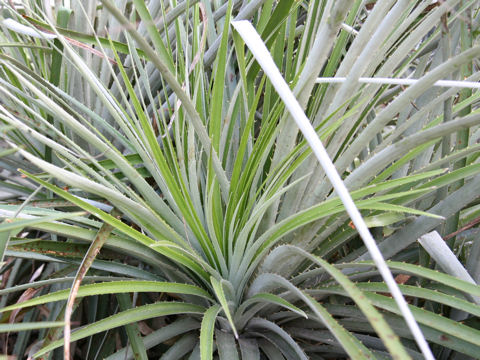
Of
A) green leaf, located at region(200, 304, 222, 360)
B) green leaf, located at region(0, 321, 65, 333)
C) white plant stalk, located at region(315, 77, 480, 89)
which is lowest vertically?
green leaf, located at region(0, 321, 65, 333)

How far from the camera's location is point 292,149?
52 cm

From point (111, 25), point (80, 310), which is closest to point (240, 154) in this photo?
point (80, 310)

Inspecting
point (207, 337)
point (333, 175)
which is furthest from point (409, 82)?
point (207, 337)

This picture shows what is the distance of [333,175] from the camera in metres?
0.30

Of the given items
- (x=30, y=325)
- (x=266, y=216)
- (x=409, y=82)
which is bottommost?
(x=30, y=325)

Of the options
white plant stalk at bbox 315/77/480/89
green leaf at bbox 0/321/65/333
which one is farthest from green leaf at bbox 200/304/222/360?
white plant stalk at bbox 315/77/480/89

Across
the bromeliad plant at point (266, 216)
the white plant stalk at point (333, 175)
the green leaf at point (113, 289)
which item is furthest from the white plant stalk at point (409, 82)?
the green leaf at point (113, 289)

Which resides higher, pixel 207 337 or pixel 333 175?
pixel 333 175

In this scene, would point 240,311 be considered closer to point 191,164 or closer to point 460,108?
point 191,164

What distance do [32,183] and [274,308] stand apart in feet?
1.68

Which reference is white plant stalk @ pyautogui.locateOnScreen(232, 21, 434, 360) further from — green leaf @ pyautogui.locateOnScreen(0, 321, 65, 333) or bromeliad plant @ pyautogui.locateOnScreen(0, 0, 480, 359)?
green leaf @ pyautogui.locateOnScreen(0, 321, 65, 333)

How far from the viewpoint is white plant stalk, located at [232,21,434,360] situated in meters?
0.28

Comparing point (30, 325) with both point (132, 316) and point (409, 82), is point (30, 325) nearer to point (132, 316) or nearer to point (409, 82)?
point (132, 316)

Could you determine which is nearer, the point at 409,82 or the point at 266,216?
the point at 409,82
